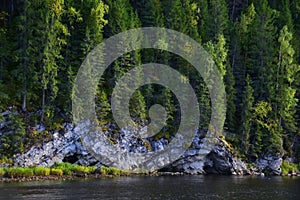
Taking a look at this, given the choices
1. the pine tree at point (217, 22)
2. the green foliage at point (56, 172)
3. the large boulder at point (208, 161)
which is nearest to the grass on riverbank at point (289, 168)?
the large boulder at point (208, 161)

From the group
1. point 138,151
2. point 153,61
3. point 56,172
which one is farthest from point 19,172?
point 153,61

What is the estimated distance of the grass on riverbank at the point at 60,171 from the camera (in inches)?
1847

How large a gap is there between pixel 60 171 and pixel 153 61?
94.0 ft

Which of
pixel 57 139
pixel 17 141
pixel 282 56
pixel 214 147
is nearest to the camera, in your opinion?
pixel 17 141

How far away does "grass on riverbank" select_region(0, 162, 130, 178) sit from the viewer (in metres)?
46.9

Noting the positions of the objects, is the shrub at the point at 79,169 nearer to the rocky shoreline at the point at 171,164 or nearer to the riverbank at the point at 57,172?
the riverbank at the point at 57,172

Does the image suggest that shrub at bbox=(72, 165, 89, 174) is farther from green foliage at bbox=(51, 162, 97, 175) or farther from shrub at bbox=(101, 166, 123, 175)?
shrub at bbox=(101, 166, 123, 175)

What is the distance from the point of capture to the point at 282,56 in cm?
7581

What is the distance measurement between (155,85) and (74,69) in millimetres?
14696

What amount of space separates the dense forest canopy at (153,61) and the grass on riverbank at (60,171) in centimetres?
412

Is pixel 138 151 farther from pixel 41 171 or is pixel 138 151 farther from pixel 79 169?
pixel 41 171

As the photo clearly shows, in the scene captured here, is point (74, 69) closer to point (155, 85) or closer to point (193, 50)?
point (155, 85)

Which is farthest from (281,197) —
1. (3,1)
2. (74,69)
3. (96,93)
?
(3,1)

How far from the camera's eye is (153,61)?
7281 cm
